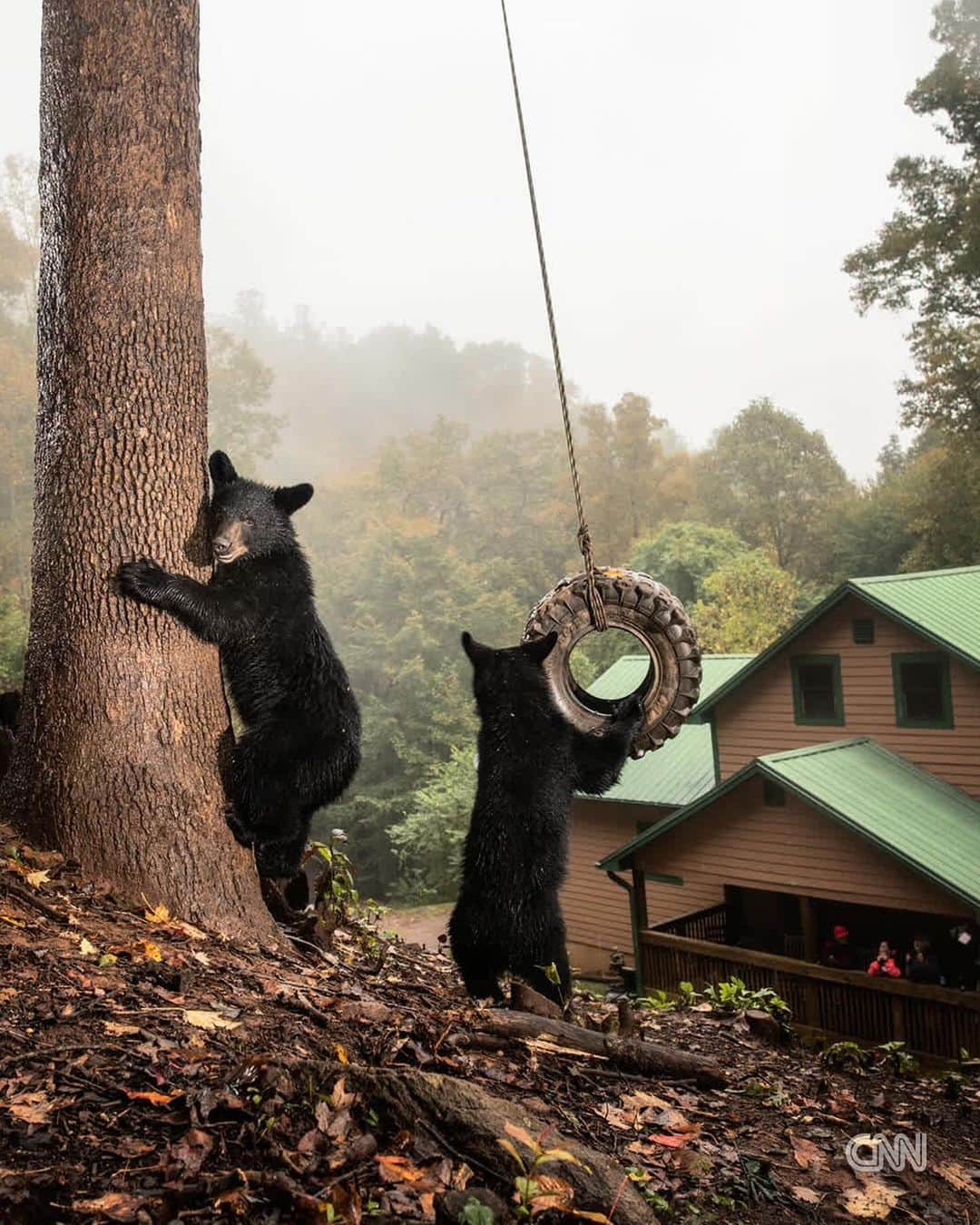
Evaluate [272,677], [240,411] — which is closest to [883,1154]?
[272,677]

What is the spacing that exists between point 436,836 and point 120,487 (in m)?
24.1

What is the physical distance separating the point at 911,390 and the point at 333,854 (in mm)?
29863

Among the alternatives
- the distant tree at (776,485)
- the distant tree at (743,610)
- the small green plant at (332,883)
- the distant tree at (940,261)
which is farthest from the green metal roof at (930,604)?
the distant tree at (776,485)

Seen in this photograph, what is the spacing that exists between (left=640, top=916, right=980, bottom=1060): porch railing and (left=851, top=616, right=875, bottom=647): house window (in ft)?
16.3

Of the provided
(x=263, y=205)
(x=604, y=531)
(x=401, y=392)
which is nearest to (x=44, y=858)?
(x=604, y=531)

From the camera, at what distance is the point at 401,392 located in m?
74.2

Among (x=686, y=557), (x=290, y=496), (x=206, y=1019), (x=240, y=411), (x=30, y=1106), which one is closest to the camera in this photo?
(x=30, y=1106)

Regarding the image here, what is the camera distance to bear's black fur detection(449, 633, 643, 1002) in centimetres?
511

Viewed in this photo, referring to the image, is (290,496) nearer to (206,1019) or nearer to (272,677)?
(272,677)

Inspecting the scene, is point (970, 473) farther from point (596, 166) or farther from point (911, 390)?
point (596, 166)

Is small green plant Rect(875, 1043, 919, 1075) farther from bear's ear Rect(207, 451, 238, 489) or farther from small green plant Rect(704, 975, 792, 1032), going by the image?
bear's ear Rect(207, 451, 238, 489)

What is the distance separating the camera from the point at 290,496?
17.5ft

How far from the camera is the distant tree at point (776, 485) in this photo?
141 ft

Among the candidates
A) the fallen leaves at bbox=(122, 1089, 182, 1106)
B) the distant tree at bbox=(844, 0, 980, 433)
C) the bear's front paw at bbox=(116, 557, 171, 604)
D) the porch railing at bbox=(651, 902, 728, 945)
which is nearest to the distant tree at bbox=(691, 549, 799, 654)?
the distant tree at bbox=(844, 0, 980, 433)
